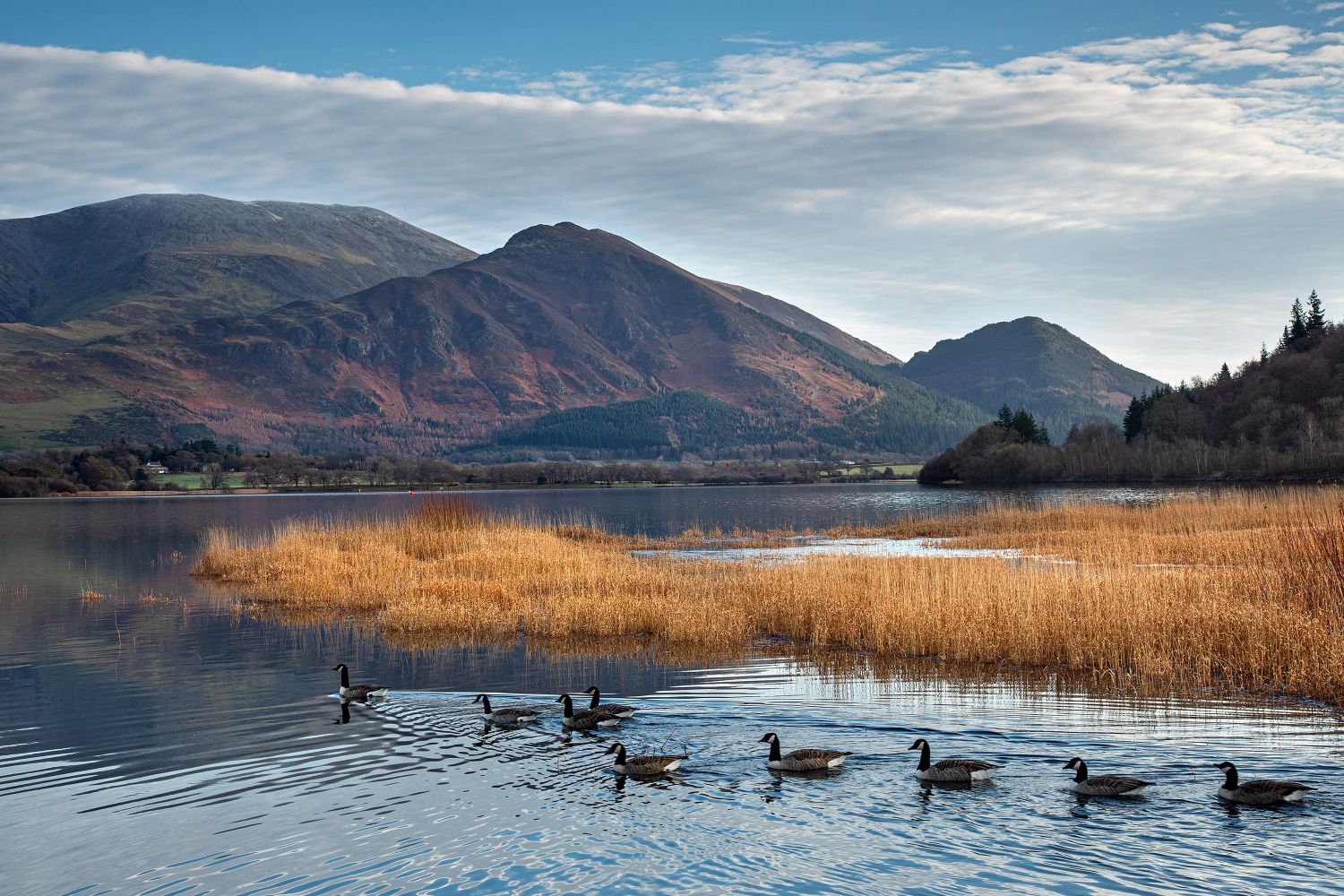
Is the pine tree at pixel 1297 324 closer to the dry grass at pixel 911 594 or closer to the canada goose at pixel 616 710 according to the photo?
the dry grass at pixel 911 594

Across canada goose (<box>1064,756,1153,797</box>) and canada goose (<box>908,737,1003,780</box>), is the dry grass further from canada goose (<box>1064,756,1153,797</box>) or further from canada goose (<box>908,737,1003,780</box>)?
canada goose (<box>908,737,1003,780</box>)

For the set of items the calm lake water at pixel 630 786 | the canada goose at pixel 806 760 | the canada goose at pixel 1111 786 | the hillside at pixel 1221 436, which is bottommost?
the calm lake water at pixel 630 786

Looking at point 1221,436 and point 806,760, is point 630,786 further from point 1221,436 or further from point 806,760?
point 1221,436

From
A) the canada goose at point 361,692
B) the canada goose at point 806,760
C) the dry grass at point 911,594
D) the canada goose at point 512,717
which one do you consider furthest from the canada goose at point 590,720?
the dry grass at point 911,594

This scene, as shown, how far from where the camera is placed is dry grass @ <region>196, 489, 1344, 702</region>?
2245 cm

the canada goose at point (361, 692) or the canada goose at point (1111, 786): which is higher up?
the canada goose at point (1111, 786)

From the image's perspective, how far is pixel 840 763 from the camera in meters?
16.0

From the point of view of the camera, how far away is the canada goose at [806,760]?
15.8m

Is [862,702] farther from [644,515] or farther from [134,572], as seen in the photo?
[644,515]

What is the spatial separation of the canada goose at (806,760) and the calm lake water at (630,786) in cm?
33

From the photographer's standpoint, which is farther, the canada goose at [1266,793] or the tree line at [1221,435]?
the tree line at [1221,435]

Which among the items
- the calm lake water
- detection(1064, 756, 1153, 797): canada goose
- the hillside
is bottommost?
the calm lake water

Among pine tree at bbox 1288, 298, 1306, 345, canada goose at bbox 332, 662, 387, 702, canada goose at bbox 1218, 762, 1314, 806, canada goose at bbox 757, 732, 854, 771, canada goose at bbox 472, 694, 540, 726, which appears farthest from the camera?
pine tree at bbox 1288, 298, 1306, 345

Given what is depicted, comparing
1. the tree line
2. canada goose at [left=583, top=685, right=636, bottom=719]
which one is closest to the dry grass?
canada goose at [left=583, top=685, right=636, bottom=719]
